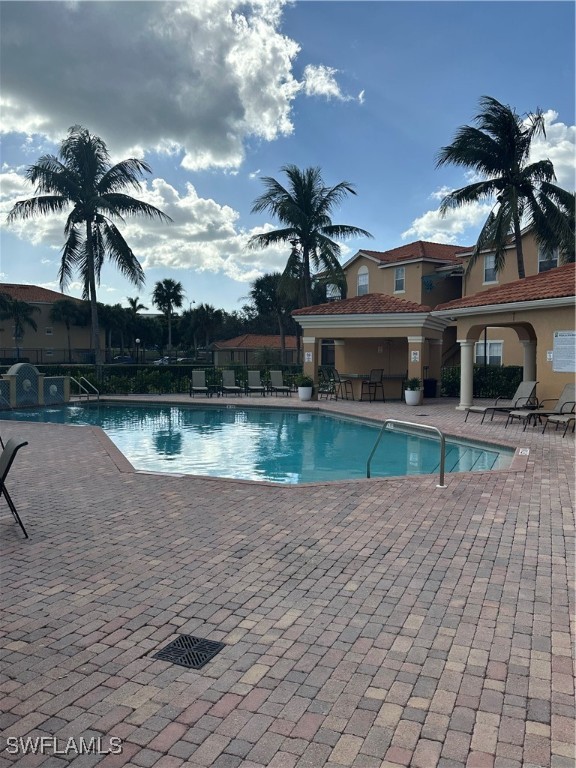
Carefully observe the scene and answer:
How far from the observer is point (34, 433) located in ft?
46.0

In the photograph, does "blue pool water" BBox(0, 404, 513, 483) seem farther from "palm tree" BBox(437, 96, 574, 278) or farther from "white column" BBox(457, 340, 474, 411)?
"palm tree" BBox(437, 96, 574, 278)

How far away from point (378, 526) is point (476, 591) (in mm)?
1828

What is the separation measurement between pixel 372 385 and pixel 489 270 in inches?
443

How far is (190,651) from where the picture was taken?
373cm

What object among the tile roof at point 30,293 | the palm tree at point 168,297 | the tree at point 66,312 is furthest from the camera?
the palm tree at point 168,297

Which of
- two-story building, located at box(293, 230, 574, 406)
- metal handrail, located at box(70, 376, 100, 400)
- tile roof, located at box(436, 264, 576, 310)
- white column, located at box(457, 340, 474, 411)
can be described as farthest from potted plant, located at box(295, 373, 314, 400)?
metal handrail, located at box(70, 376, 100, 400)

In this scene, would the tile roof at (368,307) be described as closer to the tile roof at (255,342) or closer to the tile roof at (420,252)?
the tile roof at (420,252)

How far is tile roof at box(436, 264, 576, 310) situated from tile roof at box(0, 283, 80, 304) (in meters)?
43.0

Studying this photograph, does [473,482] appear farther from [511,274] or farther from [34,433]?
[511,274]

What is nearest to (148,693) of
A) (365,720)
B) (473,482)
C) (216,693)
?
(216,693)

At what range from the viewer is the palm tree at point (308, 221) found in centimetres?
2872

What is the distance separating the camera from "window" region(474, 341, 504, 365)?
28594 mm

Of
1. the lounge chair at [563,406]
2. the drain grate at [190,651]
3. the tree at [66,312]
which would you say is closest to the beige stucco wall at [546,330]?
the lounge chair at [563,406]

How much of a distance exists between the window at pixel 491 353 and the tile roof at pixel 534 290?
435 inches
